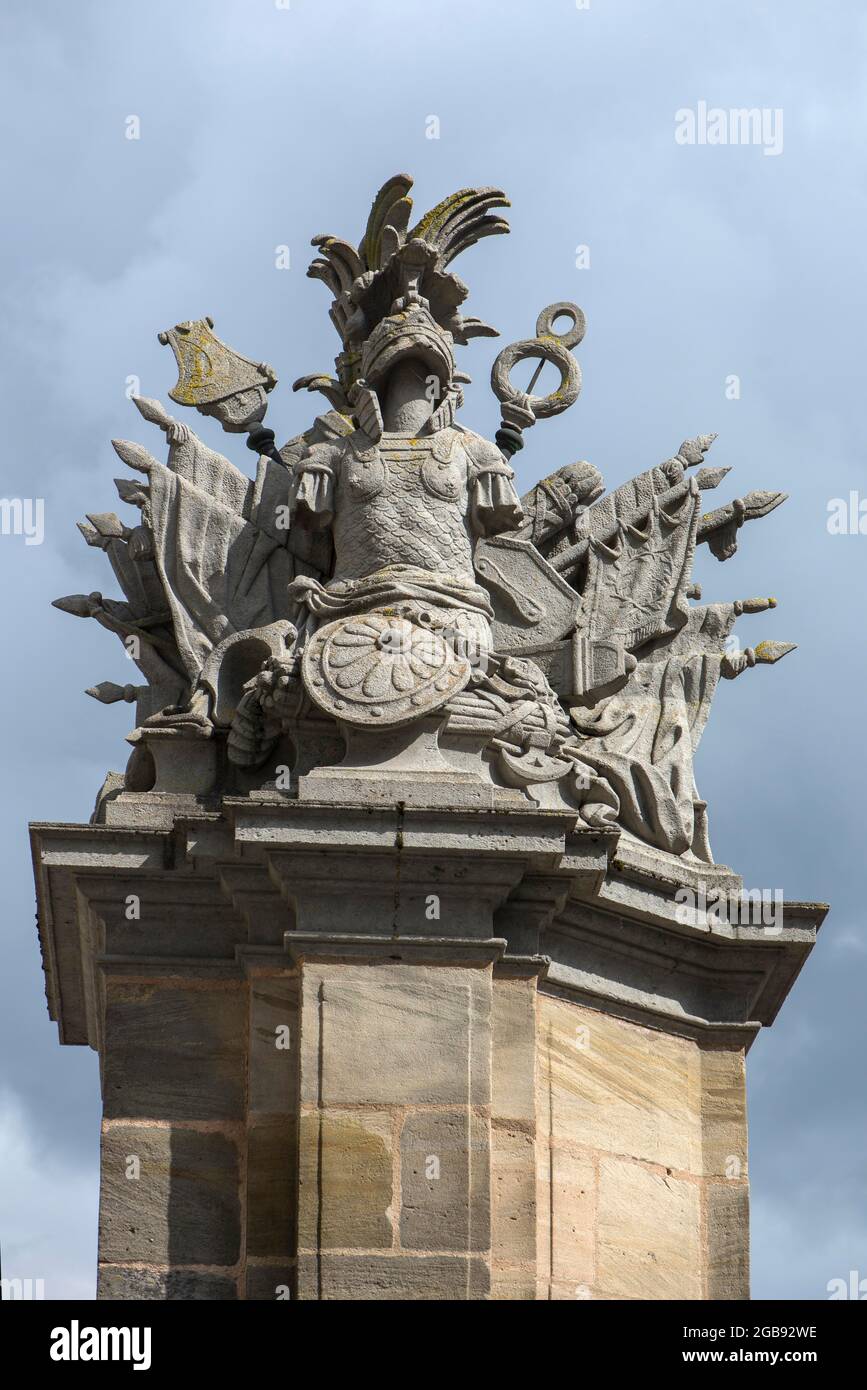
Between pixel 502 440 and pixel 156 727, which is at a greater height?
pixel 502 440

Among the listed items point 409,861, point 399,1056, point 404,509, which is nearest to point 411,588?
point 404,509

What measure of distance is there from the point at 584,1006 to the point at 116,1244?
2.69 m

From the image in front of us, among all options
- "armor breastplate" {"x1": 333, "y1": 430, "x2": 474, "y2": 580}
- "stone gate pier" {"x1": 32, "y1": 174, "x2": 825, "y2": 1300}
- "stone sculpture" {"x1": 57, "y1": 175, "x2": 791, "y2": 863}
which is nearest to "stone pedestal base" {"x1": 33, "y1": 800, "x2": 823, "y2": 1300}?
"stone gate pier" {"x1": 32, "y1": 174, "x2": 825, "y2": 1300}

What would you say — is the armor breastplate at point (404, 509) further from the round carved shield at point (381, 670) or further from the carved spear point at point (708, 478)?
the carved spear point at point (708, 478)

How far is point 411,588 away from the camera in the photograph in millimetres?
15453

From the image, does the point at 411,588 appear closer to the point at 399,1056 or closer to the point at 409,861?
the point at 409,861

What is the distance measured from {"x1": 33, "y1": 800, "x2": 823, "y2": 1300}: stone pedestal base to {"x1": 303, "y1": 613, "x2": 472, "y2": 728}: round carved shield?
0.62 m

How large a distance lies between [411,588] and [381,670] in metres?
0.68

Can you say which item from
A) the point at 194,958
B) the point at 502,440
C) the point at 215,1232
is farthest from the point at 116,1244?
the point at 502,440

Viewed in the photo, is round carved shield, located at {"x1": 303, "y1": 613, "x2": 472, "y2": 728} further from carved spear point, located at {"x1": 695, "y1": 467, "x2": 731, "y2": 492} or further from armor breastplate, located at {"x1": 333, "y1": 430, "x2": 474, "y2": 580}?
carved spear point, located at {"x1": 695, "y1": 467, "x2": 731, "y2": 492}

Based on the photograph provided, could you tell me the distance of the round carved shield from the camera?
1482 centimetres
